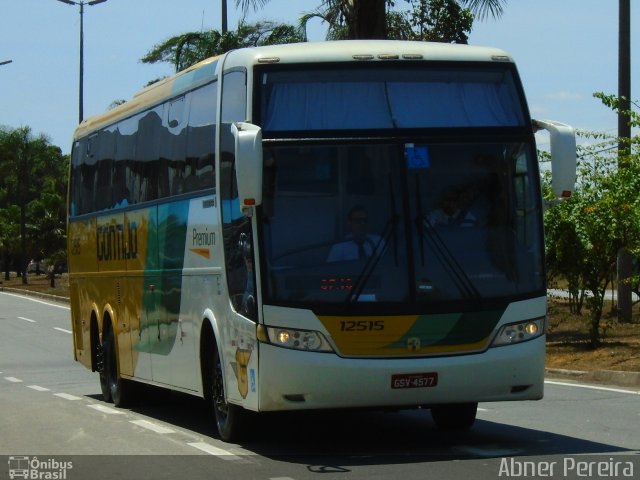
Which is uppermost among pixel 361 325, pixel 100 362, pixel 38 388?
pixel 361 325

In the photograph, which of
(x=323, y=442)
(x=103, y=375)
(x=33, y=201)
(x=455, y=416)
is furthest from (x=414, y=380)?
(x=33, y=201)

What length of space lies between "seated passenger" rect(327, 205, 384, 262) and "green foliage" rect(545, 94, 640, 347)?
37.6 ft

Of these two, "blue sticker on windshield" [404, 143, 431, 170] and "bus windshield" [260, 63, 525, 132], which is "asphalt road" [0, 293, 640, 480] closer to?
"blue sticker on windshield" [404, 143, 431, 170]

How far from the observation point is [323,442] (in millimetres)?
12469

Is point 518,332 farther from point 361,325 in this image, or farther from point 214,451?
point 214,451

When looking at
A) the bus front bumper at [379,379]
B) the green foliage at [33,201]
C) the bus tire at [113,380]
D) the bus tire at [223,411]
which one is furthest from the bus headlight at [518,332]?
the green foliage at [33,201]

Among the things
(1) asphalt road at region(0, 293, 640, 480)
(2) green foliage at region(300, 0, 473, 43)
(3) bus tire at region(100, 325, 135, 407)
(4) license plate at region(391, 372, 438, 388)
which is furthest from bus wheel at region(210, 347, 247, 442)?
(2) green foliage at region(300, 0, 473, 43)

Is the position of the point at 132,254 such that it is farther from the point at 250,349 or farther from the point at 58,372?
the point at 58,372

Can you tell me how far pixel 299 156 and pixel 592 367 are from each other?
11.5 metres

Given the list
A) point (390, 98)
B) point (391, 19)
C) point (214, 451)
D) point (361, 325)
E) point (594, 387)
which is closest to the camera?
point (361, 325)

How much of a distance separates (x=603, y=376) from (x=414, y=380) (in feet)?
32.4

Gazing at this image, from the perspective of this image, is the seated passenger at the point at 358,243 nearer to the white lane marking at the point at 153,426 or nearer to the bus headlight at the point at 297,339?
the bus headlight at the point at 297,339

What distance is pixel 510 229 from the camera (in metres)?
11.4

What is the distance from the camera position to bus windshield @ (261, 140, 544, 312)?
1103 cm
